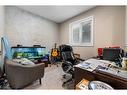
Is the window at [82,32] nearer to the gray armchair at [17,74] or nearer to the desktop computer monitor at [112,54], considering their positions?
the desktop computer monitor at [112,54]

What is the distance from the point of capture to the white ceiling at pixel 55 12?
3846 millimetres

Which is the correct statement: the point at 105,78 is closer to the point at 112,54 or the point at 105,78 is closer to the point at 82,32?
the point at 112,54

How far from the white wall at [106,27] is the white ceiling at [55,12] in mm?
294

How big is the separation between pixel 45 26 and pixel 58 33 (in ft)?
2.02

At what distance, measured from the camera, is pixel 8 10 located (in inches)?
157

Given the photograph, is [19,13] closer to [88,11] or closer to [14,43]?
[14,43]

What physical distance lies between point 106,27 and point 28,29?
291 cm

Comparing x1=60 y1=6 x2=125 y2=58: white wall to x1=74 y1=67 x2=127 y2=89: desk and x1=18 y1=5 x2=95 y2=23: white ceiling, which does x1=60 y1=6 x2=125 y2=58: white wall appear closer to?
x1=18 y1=5 x2=95 y2=23: white ceiling

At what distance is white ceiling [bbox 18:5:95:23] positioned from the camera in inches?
151

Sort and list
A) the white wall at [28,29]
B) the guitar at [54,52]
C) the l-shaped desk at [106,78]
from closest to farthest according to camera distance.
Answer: the l-shaped desk at [106,78], the white wall at [28,29], the guitar at [54,52]

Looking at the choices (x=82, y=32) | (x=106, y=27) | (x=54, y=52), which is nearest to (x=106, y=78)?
(x=106, y=27)

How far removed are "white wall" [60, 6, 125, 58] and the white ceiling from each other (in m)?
0.29

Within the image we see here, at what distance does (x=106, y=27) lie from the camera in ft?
10.3

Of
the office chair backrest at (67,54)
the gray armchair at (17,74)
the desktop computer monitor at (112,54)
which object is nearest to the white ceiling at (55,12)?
the office chair backrest at (67,54)
